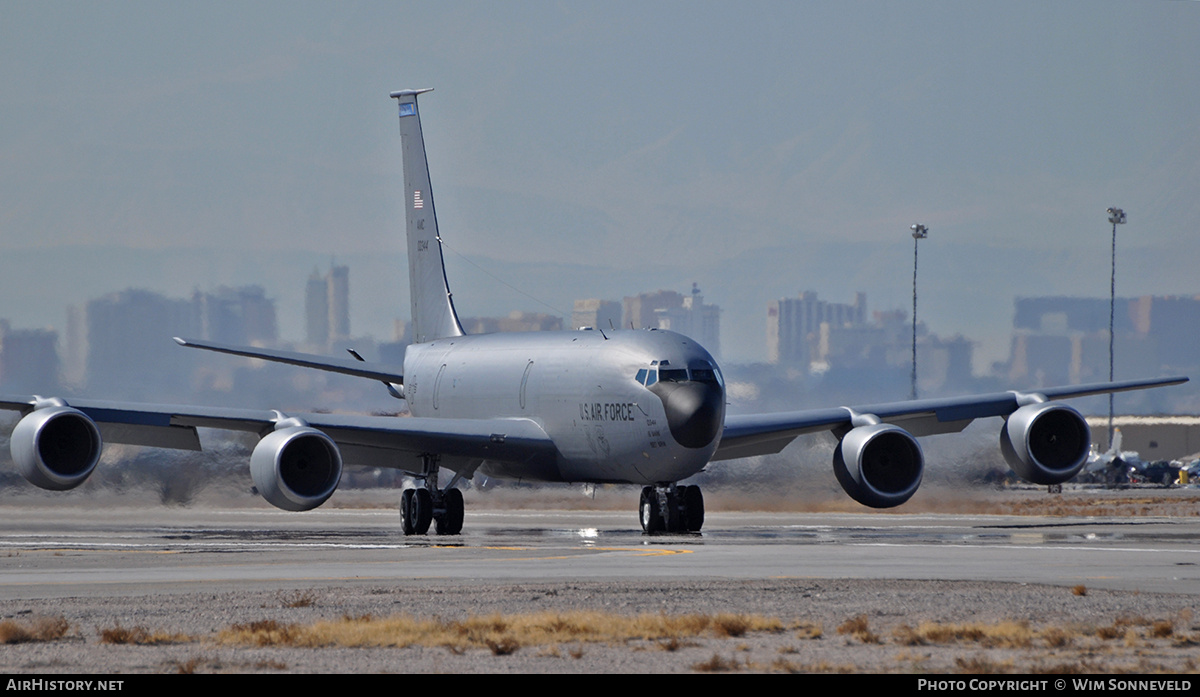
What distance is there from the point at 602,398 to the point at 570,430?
1.48 meters

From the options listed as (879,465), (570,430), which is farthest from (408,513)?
(879,465)

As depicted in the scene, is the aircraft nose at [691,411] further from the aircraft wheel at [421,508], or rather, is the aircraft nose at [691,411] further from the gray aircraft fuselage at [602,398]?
the aircraft wheel at [421,508]

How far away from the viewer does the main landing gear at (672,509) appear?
32219 millimetres

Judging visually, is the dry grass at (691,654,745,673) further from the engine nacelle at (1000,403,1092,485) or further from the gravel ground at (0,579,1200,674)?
the engine nacelle at (1000,403,1092,485)

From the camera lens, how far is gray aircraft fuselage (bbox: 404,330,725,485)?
3003 cm

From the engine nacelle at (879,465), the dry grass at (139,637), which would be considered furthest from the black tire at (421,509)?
the dry grass at (139,637)

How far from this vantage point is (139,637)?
13.9 meters

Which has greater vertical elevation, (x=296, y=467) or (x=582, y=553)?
(x=296, y=467)

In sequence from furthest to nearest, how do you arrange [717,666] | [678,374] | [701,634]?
1. [678,374]
2. [701,634]
3. [717,666]

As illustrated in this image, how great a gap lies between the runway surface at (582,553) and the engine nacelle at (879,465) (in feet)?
3.03

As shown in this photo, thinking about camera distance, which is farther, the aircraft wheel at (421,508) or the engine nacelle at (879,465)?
the aircraft wheel at (421,508)

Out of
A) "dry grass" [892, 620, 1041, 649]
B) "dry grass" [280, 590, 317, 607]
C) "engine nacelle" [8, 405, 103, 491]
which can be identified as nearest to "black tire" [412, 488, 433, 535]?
"engine nacelle" [8, 405, 103, 491]

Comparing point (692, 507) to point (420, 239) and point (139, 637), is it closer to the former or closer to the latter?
point (420, 239)

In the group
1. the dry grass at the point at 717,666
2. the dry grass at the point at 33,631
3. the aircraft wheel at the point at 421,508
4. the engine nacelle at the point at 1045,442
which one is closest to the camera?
the dry grass at the point at 717,666
